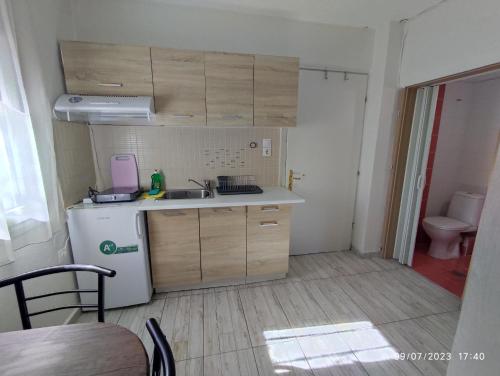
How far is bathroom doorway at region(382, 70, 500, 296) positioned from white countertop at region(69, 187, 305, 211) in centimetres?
140

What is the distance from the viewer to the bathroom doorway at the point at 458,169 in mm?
2711

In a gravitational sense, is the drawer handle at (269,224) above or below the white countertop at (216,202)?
below

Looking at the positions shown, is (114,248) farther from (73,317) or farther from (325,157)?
(325,157)

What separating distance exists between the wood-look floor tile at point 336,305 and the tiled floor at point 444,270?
1069mm

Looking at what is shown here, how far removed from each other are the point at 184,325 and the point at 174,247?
61 cm

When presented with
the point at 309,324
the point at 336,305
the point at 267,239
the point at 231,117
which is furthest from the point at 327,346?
the point at 231,117

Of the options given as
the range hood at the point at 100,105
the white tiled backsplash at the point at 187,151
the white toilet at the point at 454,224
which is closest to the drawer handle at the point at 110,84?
the range hood at the point at 100,105

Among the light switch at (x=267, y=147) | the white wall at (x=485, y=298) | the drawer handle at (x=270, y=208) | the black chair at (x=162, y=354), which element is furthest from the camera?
the light switch at (x=267, y=147)

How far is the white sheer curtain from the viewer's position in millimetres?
1182

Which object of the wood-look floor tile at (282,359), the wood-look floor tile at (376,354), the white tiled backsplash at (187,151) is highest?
the white tiled backsplash at (187,151)

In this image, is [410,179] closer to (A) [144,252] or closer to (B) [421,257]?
(B) [421,257]

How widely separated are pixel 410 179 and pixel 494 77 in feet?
5.57

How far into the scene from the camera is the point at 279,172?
2600 mm

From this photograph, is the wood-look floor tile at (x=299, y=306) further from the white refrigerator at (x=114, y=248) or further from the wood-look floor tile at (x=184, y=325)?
the white refrigerator at (x=114, y=248)
